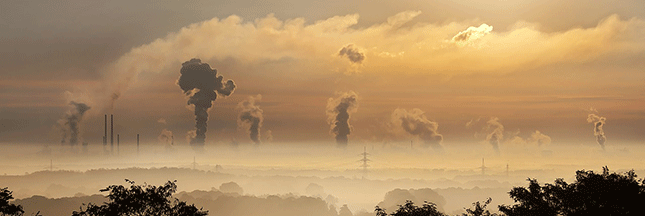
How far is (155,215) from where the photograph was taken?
52.6 meters

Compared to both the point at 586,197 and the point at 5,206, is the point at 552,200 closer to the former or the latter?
the point at 586,197

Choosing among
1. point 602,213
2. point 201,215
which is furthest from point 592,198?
point 201,215

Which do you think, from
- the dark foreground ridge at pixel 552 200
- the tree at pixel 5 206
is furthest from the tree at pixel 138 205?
the tree at pixel 5 206

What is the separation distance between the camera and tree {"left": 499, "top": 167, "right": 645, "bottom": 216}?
170 ft

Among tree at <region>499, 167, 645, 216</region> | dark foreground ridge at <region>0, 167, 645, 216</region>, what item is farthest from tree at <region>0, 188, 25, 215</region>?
tree at <region>499, 167, 645, 216</region>

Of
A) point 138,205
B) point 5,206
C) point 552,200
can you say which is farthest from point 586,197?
point 5,206

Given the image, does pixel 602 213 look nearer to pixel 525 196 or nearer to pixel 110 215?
pixel 525 196

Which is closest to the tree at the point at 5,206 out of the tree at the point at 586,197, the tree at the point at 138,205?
the tree at the point at 138,205

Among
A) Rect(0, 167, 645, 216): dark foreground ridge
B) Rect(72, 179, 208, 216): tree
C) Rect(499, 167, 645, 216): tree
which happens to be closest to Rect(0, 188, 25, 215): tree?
Rect(0, 167, 645, 216): dark foreground ridge

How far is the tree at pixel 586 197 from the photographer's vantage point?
51.8m

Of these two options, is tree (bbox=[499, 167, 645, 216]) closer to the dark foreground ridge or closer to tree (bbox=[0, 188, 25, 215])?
the dark foreground ridge

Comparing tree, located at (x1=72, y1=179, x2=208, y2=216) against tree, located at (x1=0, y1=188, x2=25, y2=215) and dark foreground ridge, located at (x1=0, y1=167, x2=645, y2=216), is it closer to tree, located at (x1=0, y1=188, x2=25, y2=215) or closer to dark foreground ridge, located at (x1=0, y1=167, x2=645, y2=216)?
dark foreground ridge, located at (x1=0, y1=167, x2=645, y2=216)

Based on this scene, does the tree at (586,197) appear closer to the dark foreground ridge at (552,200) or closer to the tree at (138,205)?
the dark foreground ridge at (552,200)

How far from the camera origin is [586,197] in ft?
174
